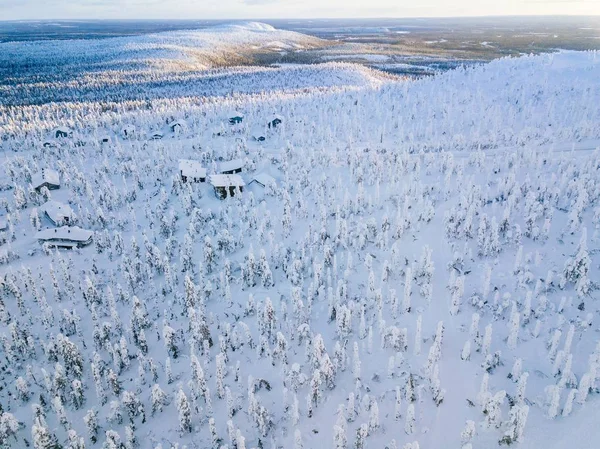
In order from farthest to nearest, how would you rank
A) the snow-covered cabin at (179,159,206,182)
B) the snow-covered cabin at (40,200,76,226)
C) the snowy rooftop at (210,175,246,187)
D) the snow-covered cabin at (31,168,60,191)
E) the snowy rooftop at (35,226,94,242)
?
the snow-covered cabin at (179,159,206,182)
the snow-covered cabin at (31,168,60,191)
the snowy rooftop at (210,175,246,187)
the snow-covered cabin at (40,200,76,226)
the snowy rooftop at (35,226,94,242)

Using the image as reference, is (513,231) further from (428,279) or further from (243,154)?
(243,154)

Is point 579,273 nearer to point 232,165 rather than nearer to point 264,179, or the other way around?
point 264,179

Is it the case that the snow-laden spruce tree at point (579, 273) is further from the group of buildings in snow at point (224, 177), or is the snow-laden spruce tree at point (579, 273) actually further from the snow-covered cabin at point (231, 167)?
the snow-covered cabin at point (231, 167)

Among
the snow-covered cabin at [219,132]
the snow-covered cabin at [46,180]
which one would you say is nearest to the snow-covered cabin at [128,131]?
the snow-covered cabin at [219,132]

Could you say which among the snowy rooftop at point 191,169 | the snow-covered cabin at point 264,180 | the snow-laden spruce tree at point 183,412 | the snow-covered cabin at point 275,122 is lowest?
the snow-laden spruce tree at point 183,412

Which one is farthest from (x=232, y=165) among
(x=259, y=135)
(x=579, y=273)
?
(x=579, y=273)

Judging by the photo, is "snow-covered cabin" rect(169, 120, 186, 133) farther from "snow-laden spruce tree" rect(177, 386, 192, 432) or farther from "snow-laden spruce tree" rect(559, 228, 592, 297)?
A: "snow-laden spruce tree" rect(559, 228, 592, 297)

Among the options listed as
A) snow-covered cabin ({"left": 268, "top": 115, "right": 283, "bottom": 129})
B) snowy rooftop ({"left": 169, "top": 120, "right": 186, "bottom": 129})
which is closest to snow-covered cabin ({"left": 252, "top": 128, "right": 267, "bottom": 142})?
snow-covered cabin ({"left": 268, "top": 115, "right": 283, "bottom": 129})
